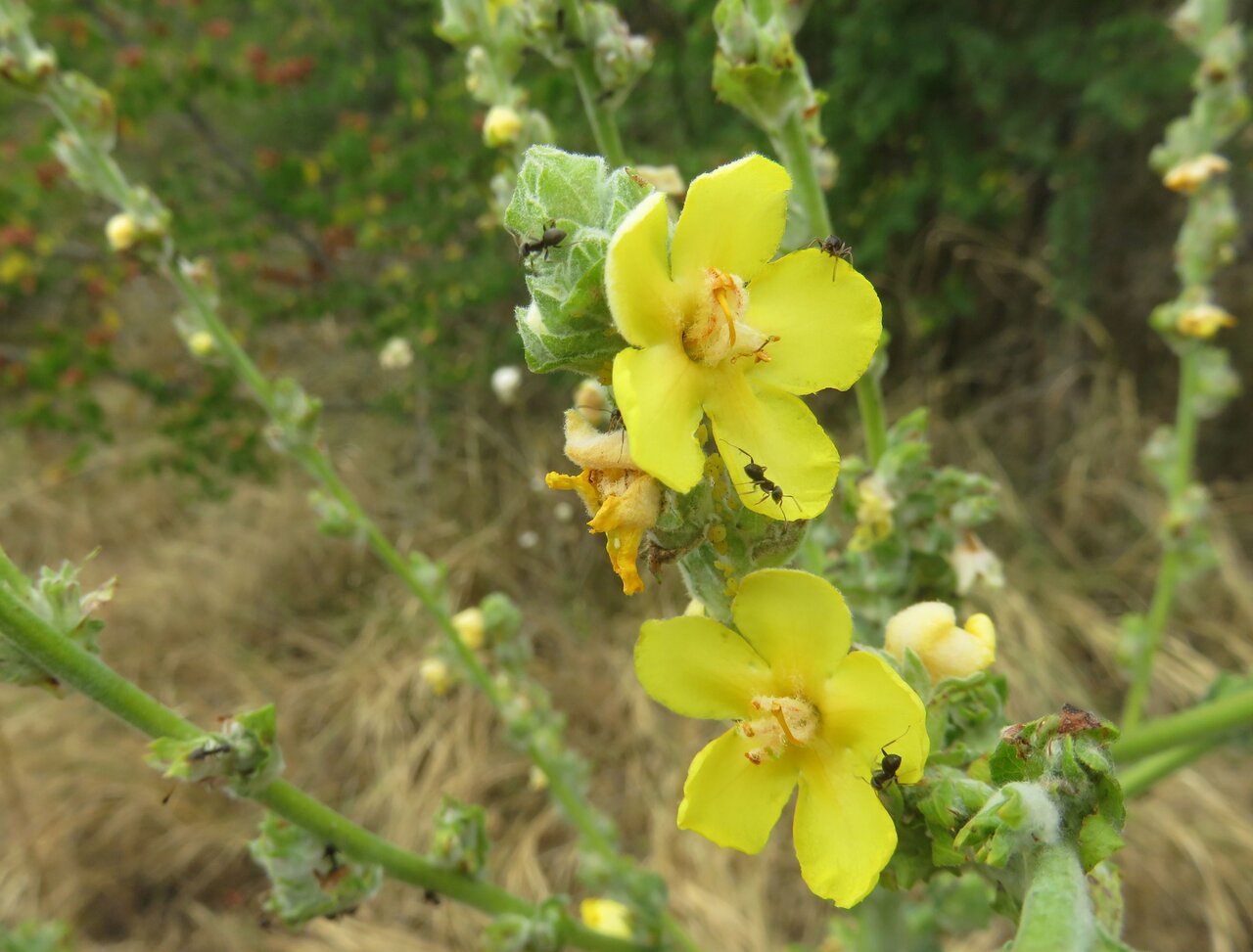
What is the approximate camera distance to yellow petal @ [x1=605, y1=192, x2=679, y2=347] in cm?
71

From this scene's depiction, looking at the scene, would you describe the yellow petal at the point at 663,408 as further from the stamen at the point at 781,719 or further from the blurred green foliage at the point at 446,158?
the blurred green foliage at the point at 446,158

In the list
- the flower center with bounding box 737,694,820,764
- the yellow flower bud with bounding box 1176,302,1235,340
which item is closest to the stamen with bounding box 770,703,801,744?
the flower center with bounding box 737,694,820,764

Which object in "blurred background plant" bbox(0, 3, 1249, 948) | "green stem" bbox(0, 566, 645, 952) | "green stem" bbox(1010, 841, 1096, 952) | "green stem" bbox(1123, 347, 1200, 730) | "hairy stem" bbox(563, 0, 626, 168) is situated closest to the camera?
"green stem" bbox(1010, 841, 1096, 952)

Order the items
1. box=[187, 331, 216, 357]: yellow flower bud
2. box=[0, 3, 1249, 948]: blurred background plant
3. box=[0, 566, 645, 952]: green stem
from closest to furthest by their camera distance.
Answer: box=[0, 566, 645, 952]: green stem → box=[187, 331, 216, 357]: yellow flower bud → box=[0, 3, 1249, 948]: blurred background plant

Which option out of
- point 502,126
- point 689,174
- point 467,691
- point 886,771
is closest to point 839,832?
point 886,771

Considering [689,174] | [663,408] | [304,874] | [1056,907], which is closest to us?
[1056,907]

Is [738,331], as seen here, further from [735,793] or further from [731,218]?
[735,793]

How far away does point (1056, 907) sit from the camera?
60 centimetres

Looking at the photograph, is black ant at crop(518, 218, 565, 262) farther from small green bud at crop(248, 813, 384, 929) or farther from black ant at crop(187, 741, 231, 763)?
small green bud at crop(248, 813, 384, 929)

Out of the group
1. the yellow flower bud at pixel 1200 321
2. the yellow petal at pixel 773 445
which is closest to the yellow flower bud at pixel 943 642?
the yellow petal at pixel 773 445

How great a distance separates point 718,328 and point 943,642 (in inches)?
18.8

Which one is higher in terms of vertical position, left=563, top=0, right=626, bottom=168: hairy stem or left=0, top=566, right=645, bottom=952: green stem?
left=563, top=0, right=626, bottom=168: hairy stem

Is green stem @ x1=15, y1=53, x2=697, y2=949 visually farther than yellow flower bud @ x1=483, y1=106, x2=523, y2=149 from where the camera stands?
Yes

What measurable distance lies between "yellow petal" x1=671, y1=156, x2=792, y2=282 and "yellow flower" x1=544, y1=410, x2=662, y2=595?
0.16 m
